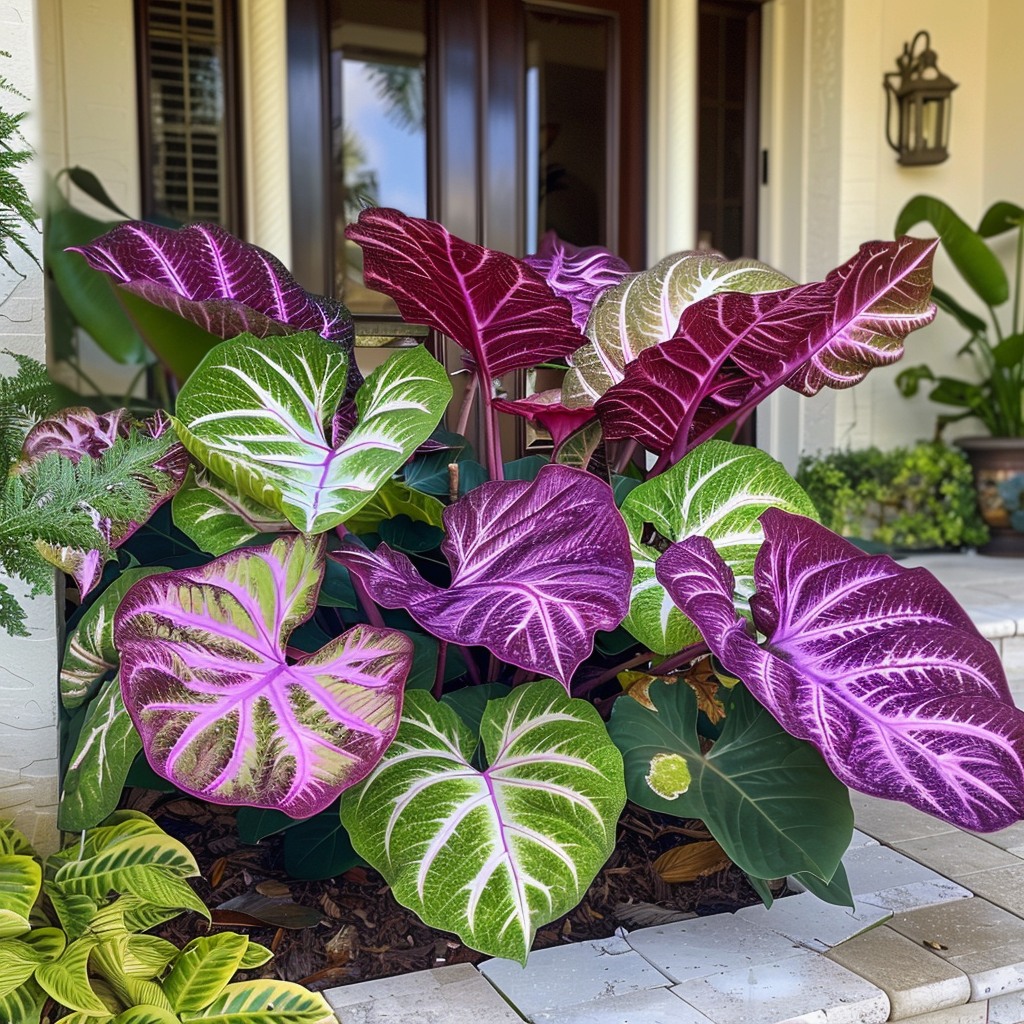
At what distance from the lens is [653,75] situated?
11.8 feet

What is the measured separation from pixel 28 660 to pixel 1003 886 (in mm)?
1220

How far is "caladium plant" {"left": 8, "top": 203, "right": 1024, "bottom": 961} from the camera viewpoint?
0.93 metres

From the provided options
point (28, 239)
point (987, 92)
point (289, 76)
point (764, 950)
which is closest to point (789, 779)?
point (764, 950)

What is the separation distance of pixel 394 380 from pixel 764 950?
72 centimetres

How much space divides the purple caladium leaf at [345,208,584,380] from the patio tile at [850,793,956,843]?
2.80ft

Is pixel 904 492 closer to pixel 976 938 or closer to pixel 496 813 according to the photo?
pixel 976 938

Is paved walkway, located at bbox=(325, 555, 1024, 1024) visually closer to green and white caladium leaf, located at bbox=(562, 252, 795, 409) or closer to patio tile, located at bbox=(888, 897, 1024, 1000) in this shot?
patio tile, located at bbox=(888, 897, 1024, 1000)

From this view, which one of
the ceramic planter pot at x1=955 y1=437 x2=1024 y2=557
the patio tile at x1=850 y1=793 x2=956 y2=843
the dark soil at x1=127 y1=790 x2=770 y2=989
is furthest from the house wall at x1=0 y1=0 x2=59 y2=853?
the ceramic planter pot at x1=955 y1=437 x2=1024 y2=557

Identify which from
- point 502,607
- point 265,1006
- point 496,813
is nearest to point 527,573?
point 502,607

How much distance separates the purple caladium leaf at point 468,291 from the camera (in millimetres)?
1077

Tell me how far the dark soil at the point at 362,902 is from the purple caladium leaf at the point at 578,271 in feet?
→ 2.36

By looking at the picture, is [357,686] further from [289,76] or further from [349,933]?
[289,76]

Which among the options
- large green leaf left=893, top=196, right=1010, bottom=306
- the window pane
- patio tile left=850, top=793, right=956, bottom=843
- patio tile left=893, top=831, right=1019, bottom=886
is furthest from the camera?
large green leaf left=893, top=196, right=1010, bottom=306

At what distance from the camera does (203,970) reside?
39.2 inches
